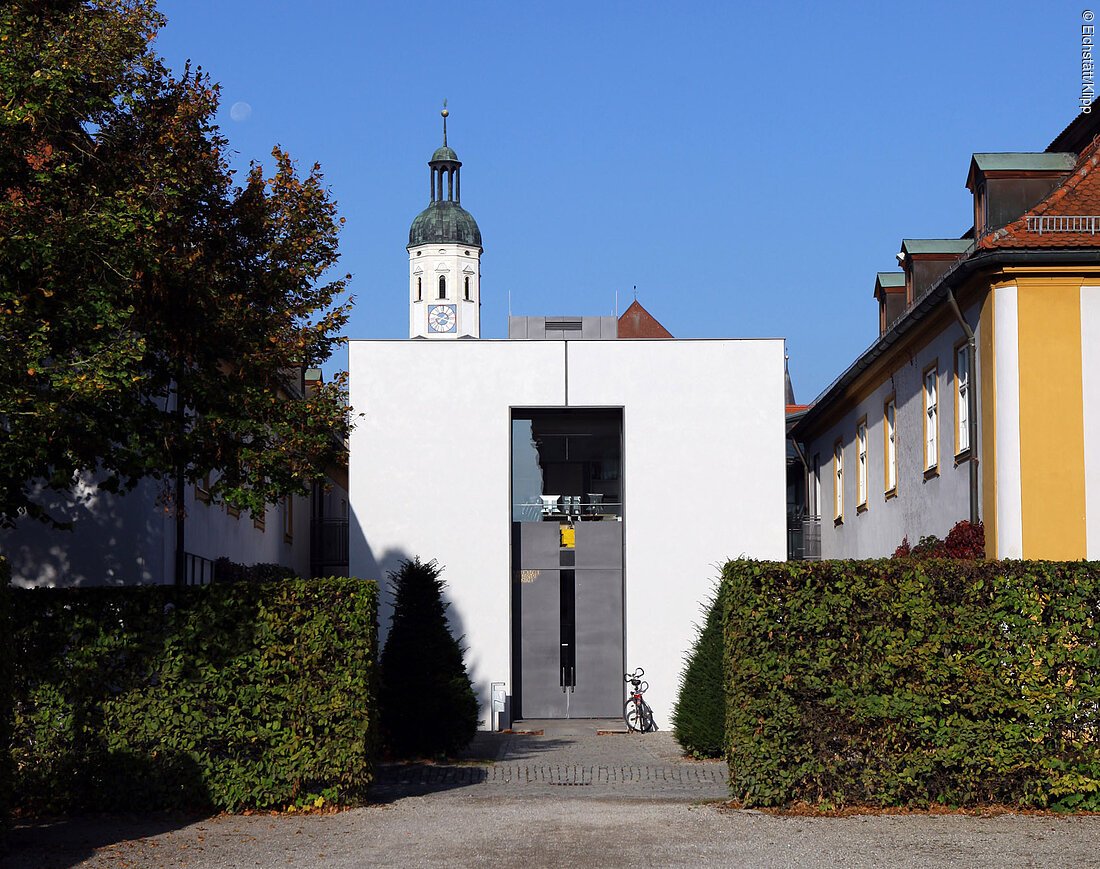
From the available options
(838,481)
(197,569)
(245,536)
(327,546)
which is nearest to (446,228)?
(327,546)

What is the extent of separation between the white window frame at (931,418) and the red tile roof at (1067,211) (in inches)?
167

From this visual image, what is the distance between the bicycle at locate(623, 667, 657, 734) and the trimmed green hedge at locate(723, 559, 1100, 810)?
13.4m

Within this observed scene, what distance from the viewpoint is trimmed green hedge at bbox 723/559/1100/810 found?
13734 millimetres

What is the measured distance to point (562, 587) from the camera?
29.0 metres

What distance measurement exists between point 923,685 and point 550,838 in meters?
3.72

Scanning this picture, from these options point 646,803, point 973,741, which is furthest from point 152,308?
point 973,741

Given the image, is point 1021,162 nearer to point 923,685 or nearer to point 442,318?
point 923,685

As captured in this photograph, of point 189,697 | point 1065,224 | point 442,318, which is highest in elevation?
point 442,318

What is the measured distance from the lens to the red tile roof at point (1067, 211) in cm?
2117

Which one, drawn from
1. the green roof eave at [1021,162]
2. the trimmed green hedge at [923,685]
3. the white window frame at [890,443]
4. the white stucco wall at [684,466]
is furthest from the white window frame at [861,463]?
the trimmed green hedge at [923,685]

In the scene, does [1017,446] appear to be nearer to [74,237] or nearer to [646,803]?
[646,803]

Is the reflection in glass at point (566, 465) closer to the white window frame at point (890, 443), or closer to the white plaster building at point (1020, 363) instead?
the white window frame at point (890, 443)

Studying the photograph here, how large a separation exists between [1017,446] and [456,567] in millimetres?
10958

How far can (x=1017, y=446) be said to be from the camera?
21047 millimetres
